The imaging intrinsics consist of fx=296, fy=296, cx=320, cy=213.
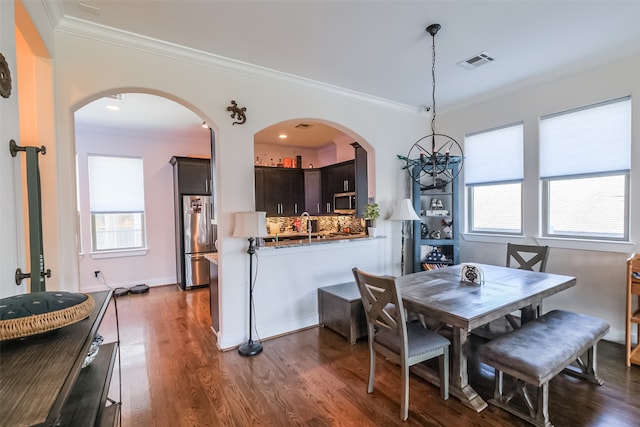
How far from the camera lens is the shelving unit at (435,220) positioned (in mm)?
4230

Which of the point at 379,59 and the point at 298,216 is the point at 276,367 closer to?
the point at 379,59

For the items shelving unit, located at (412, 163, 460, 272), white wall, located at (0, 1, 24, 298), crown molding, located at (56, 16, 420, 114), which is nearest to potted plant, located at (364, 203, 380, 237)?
shelving unit, located at (412, 163, 460, 272)

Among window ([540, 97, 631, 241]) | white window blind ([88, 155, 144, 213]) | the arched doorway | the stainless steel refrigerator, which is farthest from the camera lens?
the stainless steel refrigerator

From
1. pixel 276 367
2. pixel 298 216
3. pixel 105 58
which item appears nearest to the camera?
pixel 105 58

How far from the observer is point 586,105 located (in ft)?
10.6

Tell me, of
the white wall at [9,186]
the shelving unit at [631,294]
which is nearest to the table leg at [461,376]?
the shelving unit at [631,294]

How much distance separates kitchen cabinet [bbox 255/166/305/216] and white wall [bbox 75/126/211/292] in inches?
50.5

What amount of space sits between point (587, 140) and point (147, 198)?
6748 millimetres

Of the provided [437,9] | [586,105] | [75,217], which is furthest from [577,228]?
[75,217]

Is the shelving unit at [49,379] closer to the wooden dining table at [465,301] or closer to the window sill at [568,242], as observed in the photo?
the wooden dining table at [465,301]

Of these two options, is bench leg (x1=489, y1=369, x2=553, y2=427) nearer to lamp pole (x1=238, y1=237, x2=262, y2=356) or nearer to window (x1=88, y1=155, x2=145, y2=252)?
lamp pole (x1=238, y1=237, x2=262, y2=356)

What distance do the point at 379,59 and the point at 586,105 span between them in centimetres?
235

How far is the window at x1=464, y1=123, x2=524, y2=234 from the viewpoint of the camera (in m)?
3.91

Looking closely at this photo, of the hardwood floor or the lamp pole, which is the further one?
the lamp pole
